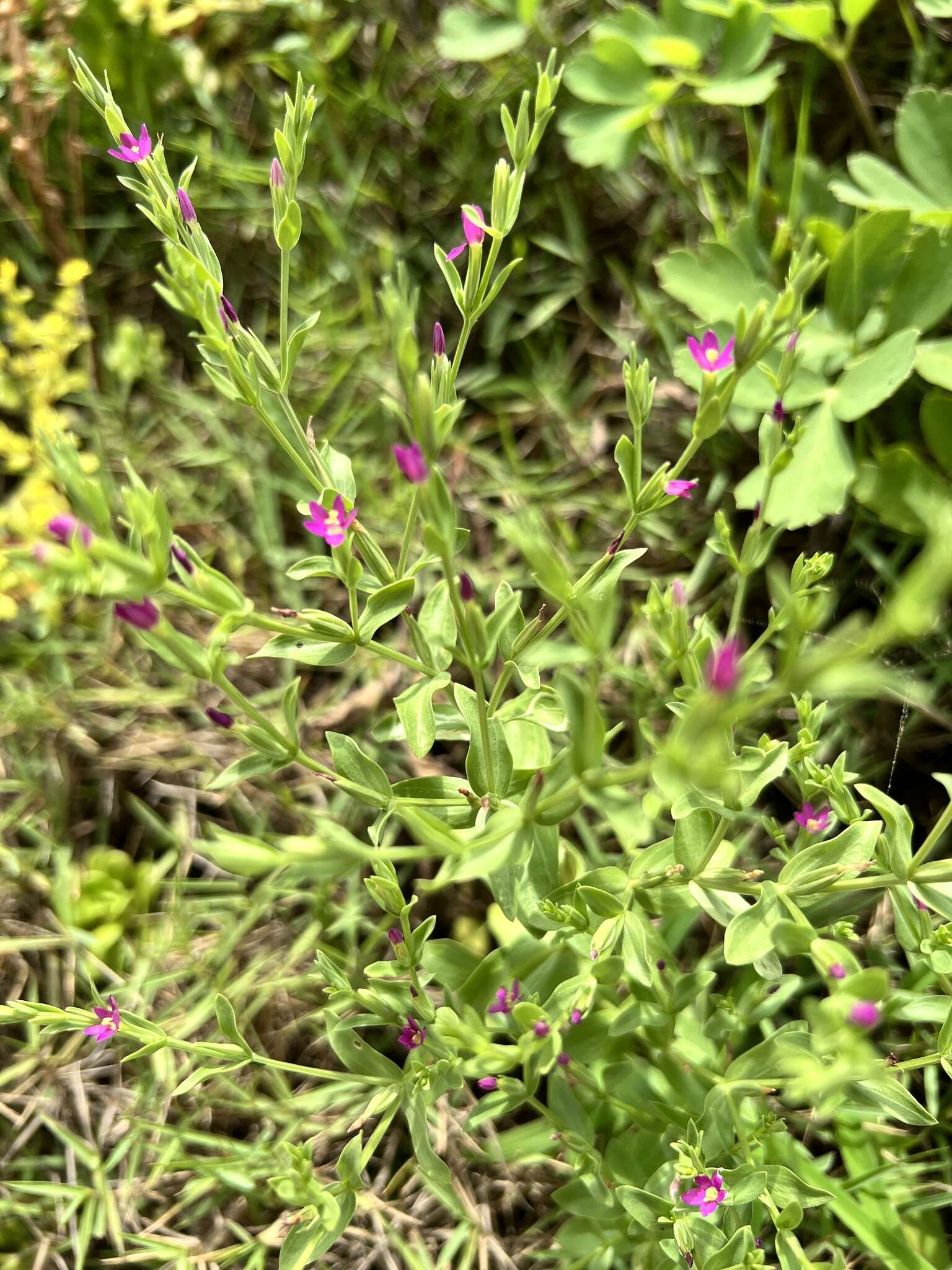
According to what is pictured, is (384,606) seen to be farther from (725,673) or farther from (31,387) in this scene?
(31,387)

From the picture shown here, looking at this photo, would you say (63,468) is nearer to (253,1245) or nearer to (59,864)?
(253,1245)

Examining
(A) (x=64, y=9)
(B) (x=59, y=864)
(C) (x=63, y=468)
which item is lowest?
(B) (x=59, y=864)

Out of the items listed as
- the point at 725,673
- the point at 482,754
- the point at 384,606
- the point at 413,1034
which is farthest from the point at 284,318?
the point at 413,1034

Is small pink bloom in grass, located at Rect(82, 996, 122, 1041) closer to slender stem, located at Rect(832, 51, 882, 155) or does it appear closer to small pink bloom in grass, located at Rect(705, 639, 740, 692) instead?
small pink bloom in grass, located at Rect(705, 639, 740, 692)

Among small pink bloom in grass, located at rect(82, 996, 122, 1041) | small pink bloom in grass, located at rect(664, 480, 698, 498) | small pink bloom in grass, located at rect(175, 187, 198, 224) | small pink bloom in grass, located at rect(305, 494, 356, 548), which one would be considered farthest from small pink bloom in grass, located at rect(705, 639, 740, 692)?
small pink bloom in grass, located at rect(82, 996, 122, 1041)

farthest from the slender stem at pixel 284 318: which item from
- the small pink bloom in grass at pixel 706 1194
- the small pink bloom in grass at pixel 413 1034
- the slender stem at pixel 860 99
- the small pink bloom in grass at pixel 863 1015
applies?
the slender stem at pixel 860 99

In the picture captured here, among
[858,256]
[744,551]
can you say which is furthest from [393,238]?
[744,551]
